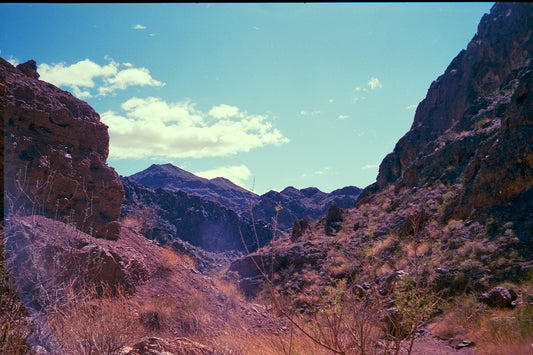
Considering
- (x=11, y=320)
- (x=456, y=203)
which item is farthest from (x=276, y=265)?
(x=11, y=320)

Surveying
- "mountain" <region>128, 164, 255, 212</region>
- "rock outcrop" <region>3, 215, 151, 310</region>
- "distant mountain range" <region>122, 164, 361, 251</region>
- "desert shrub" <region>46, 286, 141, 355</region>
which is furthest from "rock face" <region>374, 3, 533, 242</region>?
"mountain" <region>128, 164, 255, 212</region>

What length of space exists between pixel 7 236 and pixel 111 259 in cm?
272

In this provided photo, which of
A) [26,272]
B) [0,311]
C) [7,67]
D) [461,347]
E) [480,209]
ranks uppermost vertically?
[7,67]

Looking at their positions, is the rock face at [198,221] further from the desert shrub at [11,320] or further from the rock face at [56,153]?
the desert shrub at [11,320]

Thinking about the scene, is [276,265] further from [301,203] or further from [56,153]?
[301,203]

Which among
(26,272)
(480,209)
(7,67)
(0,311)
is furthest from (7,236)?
(480,209)

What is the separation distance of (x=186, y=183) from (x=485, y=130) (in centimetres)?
6712

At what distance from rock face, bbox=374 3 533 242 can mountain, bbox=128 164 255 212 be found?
46.7 m

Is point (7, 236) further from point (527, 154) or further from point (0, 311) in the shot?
point (527, 154)

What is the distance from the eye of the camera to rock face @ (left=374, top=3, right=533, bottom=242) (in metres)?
10.3

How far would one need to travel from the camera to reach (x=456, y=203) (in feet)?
42.9

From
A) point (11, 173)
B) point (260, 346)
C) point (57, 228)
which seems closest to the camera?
point (260, 346)

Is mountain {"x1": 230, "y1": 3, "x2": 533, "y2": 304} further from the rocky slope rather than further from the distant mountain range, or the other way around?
the rocky slope

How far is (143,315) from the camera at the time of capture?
804cm
